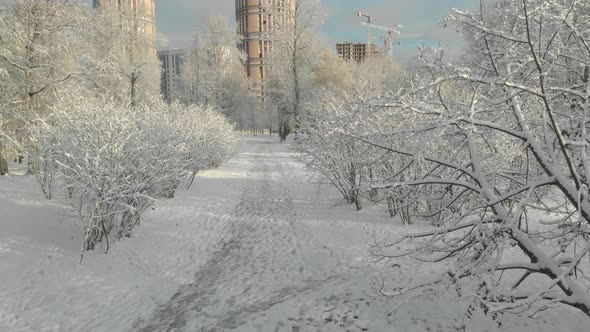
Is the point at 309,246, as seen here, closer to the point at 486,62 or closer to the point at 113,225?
the point at 113,225

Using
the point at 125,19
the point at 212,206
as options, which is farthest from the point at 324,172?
the point at 125,19

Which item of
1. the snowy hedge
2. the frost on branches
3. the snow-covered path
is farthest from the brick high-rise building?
the frost on branches

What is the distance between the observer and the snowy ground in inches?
161

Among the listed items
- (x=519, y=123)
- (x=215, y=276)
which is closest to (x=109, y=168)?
(x=215, y=276)

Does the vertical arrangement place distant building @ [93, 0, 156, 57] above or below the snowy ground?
above

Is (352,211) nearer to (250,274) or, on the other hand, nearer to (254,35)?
(250,274)

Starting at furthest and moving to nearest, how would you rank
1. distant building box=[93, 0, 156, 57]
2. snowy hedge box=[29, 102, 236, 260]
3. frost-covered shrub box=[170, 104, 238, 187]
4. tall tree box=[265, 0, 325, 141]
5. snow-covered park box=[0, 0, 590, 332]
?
1. tall tree box=[265, 0, 325, 141]
2. distant building box=[93, 0, 156, 57]
3. frost-covered shrub box=[170, 104, 238, 187]
4. snowy hedge box=[29, 102, 236, 260]
5. snow-covered park box=[0, 0, 590, 332]

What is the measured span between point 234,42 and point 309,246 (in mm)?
29782

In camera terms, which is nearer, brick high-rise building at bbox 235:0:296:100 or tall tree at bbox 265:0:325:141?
tall tree at bbox 265:0:325:141

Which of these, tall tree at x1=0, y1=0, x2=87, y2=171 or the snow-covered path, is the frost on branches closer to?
the snow-covered path

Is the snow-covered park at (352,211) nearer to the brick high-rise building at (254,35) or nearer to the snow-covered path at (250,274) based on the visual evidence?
the snow-covered path at (250,274)

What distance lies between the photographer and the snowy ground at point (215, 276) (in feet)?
13.4

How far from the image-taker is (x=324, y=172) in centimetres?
927

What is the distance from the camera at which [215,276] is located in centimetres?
537
